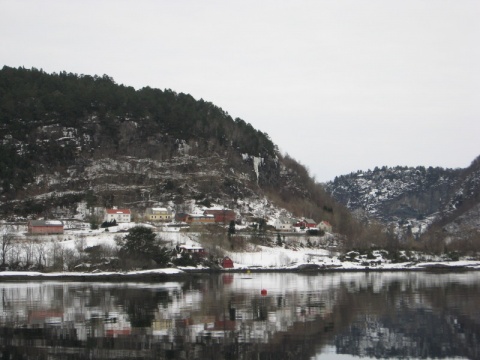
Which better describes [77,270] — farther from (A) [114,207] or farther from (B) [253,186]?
(B) [253,186]

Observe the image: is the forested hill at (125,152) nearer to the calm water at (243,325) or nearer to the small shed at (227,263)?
the small shed at (227,263)

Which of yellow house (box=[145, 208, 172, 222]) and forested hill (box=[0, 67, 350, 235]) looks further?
forested hill (box=[0, 67, 350, 235])

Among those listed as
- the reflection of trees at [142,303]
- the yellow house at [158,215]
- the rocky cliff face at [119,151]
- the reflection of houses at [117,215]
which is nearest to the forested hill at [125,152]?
the rocky cliff face at [119,151]

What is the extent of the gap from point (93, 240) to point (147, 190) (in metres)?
38.4

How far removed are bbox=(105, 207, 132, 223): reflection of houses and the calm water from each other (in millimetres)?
57934

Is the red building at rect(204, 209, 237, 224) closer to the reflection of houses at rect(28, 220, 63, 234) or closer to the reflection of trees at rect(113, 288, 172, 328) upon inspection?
the reflection of houses at rect(28, 220, 63, 234)

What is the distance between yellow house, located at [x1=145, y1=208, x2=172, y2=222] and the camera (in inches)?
4707

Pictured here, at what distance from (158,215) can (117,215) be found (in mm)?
9675

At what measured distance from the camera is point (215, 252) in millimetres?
96375

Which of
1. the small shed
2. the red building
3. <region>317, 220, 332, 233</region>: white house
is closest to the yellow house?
the red building

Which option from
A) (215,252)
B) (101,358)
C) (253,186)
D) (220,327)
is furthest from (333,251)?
(101,358)

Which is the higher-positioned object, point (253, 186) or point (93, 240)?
point (253, 186)

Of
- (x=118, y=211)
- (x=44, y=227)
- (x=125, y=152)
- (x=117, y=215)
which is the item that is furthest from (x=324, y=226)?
(x=44, y=227)

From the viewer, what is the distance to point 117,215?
113 meters
